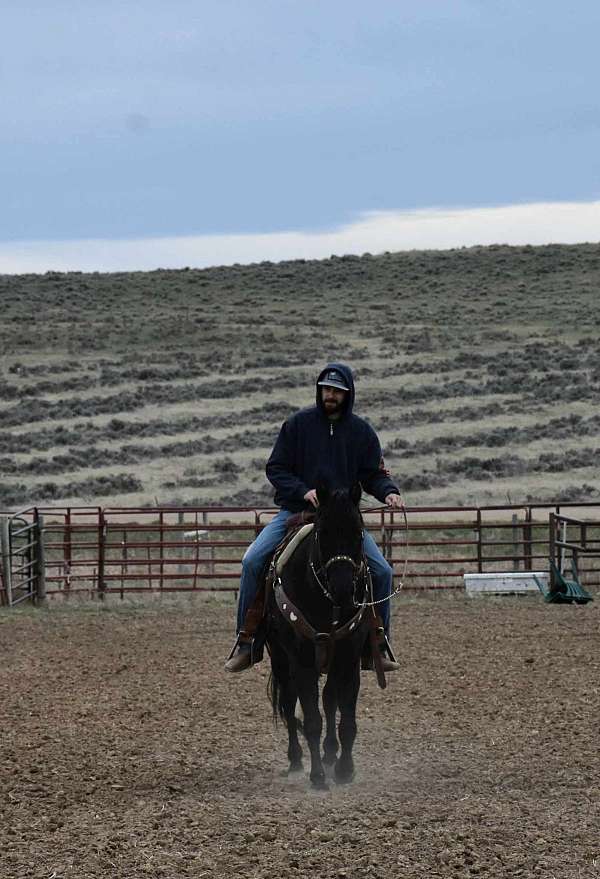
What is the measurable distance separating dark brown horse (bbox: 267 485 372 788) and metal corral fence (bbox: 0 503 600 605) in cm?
688

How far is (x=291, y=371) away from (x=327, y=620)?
1806 inches

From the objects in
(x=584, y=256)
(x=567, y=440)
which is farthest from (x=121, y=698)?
(x=584, y=256)

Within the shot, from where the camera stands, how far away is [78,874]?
6254 mm

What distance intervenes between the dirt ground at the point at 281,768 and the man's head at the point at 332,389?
7.10 feet

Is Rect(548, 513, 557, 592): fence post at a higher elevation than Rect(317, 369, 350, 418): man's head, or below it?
below

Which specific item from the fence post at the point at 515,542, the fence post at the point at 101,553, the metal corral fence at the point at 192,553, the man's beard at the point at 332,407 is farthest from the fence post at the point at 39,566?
the man's beard at the point at 332,407

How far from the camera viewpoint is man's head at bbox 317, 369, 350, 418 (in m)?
8.33

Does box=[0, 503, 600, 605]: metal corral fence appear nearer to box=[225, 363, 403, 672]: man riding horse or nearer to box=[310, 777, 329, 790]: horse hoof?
box=[225, 363, 403, 672]: man riding horse

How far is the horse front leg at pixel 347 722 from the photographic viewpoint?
8266 mm

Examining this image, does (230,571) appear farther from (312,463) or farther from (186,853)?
(186,853)

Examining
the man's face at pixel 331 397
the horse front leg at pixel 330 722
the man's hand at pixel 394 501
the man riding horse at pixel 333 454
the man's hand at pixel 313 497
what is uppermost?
the man's face at pixel 331 397

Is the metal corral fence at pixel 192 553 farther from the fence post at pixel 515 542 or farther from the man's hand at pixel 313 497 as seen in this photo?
Answer: the man's hand at pixel 313 497

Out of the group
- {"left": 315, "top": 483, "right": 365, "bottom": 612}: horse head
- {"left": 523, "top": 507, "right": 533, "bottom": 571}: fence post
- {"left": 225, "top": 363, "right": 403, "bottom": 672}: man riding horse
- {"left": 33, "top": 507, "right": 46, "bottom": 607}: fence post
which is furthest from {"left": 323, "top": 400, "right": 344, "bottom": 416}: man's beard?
{"left": 523, "top": 507, "right": 533, "bottom": 571}: fence post

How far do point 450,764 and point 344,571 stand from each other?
5.91 feet
